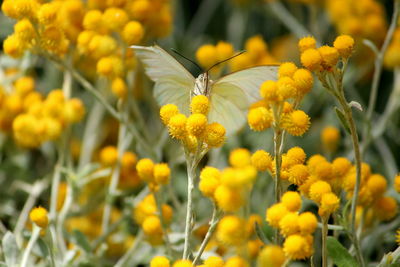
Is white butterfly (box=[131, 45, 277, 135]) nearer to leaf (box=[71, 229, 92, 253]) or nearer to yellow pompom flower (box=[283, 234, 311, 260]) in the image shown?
leaf (box=[71, 229, 92, 253])

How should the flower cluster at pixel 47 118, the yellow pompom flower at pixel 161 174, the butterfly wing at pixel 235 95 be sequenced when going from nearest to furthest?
the yellow pompom flower at pixel 161 174 → the butterfly wing at pixel 235 95 → the flower cluster at pixel 47 118

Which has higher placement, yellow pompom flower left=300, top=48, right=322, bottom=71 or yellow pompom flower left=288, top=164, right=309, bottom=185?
yellow pompom flower left=300, top=48, right=322, bottom=71

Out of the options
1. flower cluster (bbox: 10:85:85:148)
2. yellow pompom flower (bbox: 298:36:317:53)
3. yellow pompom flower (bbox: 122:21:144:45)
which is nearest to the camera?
yellow pompom flower (bbox: 298:36:317:53)

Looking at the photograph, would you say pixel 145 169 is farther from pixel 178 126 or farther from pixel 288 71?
pixel 288 71

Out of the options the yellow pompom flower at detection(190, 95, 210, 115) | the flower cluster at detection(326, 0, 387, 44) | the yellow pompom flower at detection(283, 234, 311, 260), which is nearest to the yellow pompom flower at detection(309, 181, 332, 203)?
the yellow pompom flower at detection(283, 234, 311, 260)

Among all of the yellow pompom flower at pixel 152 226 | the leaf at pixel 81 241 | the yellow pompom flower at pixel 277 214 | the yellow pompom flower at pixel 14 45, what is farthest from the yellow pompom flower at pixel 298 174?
the yellow pompom flower at pixel 14 45

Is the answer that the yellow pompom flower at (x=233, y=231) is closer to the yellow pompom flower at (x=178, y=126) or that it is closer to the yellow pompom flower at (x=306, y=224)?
the yellow pompom flower at (x=306, y=224)

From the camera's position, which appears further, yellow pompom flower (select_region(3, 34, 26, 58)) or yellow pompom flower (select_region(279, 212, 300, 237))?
yellow pompom flower (select_region(3, 34, 26, 58))
